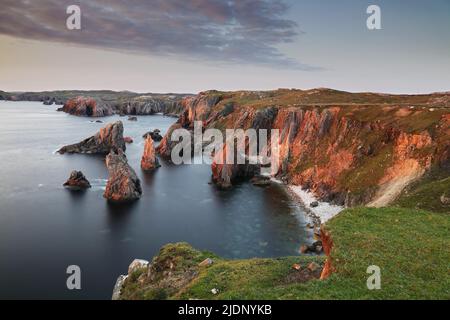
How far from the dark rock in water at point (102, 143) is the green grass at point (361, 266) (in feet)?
361

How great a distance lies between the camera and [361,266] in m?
25.1

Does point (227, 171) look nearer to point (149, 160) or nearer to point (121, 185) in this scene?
point (121, 185)

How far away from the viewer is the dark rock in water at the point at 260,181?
3792 inches

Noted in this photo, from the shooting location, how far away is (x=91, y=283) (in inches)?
1908

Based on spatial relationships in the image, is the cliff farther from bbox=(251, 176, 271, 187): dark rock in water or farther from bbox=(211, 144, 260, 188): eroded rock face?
A: bbox=(251, 176, 271, 187): dark rock in water

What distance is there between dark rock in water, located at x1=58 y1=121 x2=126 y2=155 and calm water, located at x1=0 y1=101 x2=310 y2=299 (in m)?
31.8

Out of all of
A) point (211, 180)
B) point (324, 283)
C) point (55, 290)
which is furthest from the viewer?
point (211, 180)

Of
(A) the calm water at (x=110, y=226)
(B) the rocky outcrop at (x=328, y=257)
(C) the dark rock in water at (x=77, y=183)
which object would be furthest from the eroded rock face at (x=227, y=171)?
(B) the rocky outcrop at (x=328, y=257)

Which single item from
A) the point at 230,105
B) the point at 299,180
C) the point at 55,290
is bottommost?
the point at 55,290

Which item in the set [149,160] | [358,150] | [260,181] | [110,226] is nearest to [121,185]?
[110,226]

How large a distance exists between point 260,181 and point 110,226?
4243 cm

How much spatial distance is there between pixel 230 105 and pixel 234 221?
133 metres
